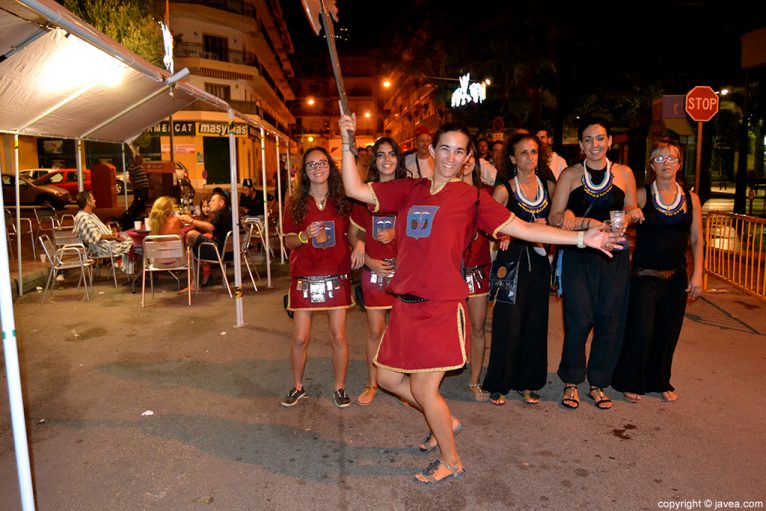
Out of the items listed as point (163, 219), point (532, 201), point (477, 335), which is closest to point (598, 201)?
point (532, 201)

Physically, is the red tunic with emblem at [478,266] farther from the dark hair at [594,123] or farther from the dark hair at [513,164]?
the dark hair at [594,123]

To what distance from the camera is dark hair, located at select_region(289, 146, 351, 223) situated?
4.53 m

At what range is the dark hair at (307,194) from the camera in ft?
14.9

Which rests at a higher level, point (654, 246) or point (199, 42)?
point (199, 42)

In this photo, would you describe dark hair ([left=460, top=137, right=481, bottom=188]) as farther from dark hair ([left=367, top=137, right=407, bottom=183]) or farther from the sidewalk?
the sidewalk

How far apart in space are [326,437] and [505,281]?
5.83ft

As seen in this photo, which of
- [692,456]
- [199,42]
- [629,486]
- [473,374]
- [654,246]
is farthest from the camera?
[199,42]

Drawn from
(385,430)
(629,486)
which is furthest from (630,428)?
(385,430)

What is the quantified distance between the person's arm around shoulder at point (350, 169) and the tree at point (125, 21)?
59.7 ft

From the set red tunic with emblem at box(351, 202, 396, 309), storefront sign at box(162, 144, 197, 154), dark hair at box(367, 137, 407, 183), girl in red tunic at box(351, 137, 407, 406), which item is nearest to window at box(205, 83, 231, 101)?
storefront sign at box(162, 144, 197, 154)

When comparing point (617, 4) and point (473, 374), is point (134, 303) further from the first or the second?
point (617, 4)

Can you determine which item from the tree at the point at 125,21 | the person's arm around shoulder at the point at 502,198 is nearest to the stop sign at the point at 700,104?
the person's arm around shoulder at the point at 502,198

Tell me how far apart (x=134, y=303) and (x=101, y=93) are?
2927mm

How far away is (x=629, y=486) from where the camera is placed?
349cm
